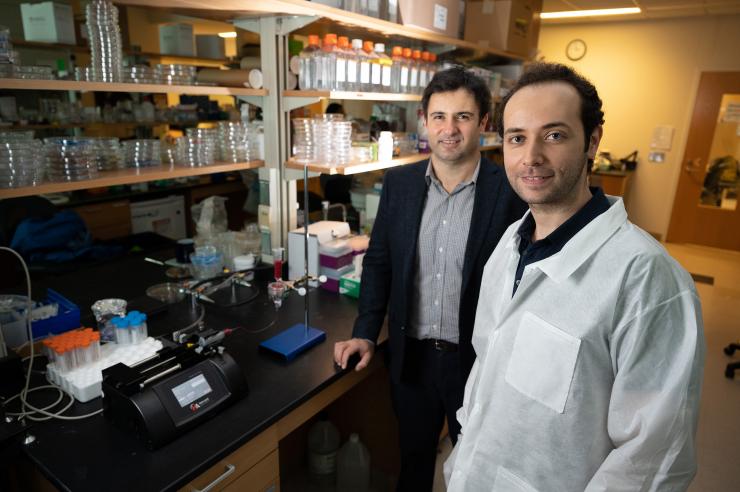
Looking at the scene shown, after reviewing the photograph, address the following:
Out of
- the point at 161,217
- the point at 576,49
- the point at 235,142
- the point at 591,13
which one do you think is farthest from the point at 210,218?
the point at 576,49

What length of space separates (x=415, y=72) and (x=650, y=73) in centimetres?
462

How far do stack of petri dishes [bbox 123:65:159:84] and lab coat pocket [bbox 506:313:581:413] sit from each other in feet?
5.06

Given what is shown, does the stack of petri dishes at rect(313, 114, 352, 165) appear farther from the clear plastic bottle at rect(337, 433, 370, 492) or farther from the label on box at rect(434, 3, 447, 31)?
the clear plastic bottle at rect(337, 433, 370, 492)

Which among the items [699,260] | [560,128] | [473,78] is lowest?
[699,260]

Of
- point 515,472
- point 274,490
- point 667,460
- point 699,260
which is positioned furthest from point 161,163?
point 699,260

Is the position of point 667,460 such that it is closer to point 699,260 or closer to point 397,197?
point 397,197

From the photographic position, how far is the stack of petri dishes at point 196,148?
196 centimetres

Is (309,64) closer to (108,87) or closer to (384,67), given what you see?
(384,67)

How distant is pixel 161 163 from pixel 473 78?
1.28 m

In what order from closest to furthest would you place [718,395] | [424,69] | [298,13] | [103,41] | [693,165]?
[103,41]
[298,13]
[424,69]
[718,395]
[693,165]

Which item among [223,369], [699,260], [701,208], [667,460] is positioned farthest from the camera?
[701,208]

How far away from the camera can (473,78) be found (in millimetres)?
1632

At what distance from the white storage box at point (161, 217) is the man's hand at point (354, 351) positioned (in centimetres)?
353

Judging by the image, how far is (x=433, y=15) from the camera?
2.55 meters
